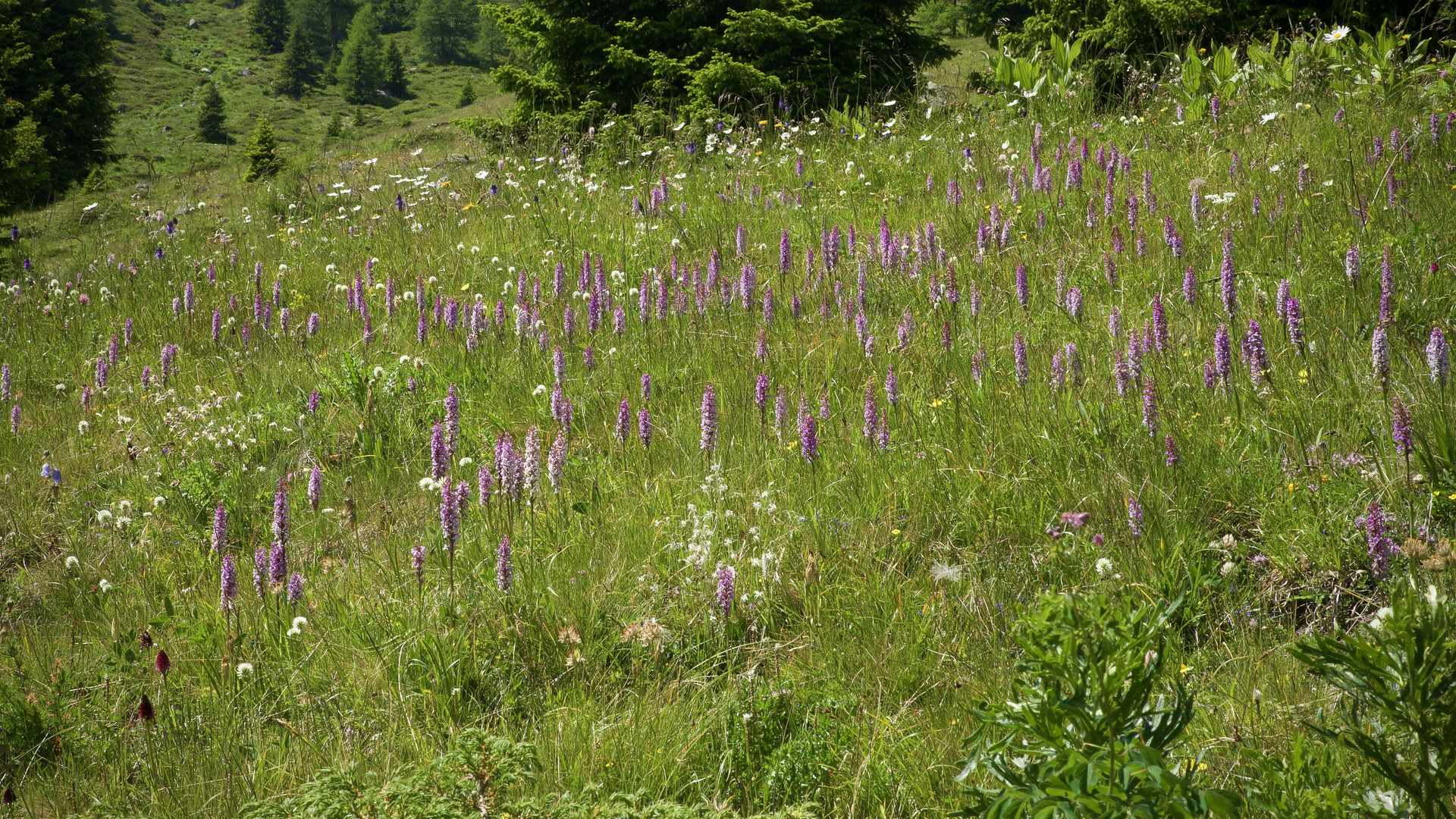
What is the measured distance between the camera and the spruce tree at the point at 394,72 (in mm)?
100312

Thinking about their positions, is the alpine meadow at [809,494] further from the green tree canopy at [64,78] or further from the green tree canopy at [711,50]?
the green tree canopy at [64,78]

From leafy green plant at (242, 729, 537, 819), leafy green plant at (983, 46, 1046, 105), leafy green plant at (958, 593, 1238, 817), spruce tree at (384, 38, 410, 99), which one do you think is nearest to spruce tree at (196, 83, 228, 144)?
spruce tree at (384, 38, 410, 99)

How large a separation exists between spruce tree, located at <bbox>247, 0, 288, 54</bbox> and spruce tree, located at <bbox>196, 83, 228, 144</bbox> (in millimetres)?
34850

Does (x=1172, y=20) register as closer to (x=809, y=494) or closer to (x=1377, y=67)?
(x=1377, y=67)

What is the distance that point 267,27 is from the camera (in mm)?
97312

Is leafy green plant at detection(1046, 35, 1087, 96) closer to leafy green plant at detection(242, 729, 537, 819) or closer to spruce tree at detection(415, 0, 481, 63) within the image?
leafy green plant at detection(242, 729, 537, 819)

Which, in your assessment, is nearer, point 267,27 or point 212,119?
point 212,119

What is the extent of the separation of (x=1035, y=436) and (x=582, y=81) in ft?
33.8

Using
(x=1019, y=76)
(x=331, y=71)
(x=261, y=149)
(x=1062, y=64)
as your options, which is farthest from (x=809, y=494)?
(x=331, y=71)

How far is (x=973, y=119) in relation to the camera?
853 cm

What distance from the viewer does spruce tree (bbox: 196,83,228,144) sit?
61562 mm

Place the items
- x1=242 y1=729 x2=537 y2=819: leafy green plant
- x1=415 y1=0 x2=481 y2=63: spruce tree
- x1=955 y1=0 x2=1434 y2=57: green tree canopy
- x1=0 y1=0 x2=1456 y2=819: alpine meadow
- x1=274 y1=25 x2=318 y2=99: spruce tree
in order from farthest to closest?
x1=415 y1=0 x2=481 y2=63: spruce tree, x1=274 y1=25 x2=318 y2=99: spruce tree, x1=955 y1=0 x2=1434 y2=57: green tree canopy, x1=0 y1=0 x2=1456 y2=819: alpine meadow, x1=242 y1=729 x2=537 y2=819: leafy green plant

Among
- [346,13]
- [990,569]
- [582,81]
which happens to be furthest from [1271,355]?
[346,13]

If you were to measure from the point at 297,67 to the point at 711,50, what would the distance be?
94.6m
